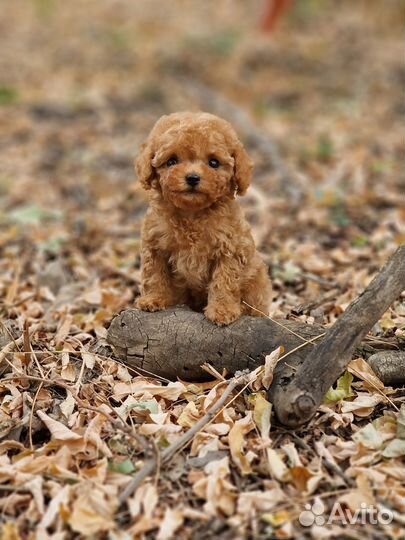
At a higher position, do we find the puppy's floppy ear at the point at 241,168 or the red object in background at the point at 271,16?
the red object in background at the point at 271,16

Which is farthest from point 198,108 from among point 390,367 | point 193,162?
point 390,367

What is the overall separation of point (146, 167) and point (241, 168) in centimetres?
61

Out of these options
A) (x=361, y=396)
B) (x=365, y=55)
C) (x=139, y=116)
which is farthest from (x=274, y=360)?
(x=365, y=55)

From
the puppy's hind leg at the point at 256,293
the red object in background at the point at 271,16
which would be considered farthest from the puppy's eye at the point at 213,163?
the red object in background at the point at 271,16

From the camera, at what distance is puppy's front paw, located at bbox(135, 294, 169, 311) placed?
421 centimetres

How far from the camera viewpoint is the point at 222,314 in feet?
13.3

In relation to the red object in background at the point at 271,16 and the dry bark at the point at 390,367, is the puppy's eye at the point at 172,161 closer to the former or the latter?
the dry bark at the point at 390,367

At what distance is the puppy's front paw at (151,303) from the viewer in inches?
166

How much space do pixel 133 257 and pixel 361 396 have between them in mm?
3386

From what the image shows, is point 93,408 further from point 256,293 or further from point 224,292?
point 256,293

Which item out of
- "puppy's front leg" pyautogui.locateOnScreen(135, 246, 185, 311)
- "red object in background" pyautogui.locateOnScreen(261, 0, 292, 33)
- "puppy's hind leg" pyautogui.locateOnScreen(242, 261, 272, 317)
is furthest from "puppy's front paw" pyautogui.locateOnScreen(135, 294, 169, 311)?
"red object in background" pyautogui.locateOnScreen(261, 0, 292, 33)

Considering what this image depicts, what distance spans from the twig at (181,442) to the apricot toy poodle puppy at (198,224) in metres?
0.44

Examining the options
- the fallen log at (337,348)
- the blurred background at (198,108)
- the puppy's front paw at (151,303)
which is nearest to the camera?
the fallen log at (337,348)

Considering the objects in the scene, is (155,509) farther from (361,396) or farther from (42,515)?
(361,396)
